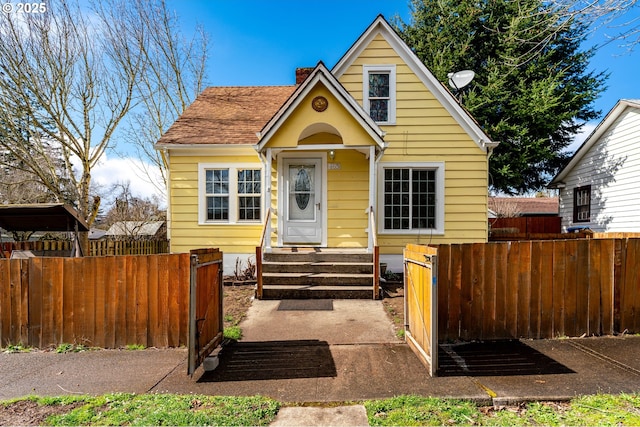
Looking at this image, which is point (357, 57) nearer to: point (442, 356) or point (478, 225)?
point (478, 225)

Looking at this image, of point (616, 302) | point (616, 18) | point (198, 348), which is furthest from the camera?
point (616, 302)

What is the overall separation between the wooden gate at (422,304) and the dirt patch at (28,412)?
3.75m

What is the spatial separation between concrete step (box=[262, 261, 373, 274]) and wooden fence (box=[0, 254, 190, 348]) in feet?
10.5

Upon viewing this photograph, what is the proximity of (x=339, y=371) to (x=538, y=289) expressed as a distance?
11.0 feet

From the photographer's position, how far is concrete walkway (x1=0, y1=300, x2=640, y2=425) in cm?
351

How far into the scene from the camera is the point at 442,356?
445cm

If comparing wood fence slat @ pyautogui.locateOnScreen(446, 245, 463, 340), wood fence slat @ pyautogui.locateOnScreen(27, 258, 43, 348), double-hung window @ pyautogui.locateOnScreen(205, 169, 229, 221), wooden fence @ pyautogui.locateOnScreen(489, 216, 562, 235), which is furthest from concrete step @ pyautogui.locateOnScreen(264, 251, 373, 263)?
wooden fence @ pyautogui.locateOnScreen(489, 216, 562, 235)

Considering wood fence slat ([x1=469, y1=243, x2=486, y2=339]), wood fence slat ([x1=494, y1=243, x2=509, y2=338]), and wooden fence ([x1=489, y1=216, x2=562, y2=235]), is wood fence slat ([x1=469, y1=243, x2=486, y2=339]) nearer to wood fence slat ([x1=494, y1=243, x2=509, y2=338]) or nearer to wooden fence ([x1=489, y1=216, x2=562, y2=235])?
wood fence slat ([x1=494, y1=243, x2=509, y2=338])

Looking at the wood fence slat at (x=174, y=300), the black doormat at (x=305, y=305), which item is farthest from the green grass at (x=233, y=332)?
the black doormat at (x=305, y=305)

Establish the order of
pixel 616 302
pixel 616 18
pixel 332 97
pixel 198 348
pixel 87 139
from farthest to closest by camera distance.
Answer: pixel 87 139 < pixel 332 97 < pixel 616 302 < pixel 616 18 < pixel 198 348

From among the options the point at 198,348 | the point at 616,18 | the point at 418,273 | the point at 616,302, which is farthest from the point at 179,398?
the point at 616,18

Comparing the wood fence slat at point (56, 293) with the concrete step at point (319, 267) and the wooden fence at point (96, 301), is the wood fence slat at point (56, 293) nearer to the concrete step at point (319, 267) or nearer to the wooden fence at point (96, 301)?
the wooden fence at point (96, 301)

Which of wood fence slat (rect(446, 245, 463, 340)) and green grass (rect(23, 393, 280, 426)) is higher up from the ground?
wood fence slat (rect(446, 245, 463, 340))

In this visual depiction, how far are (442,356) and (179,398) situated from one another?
3.21 metres
